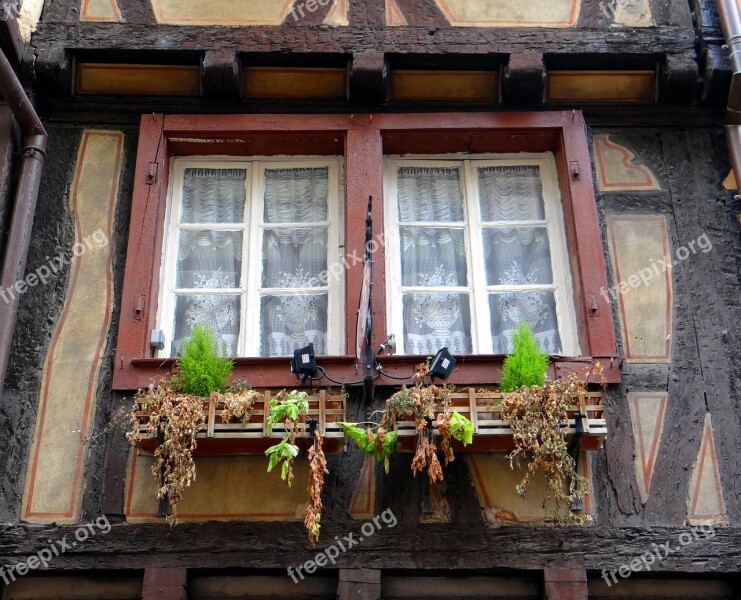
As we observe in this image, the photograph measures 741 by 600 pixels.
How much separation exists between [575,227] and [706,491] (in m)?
1.78

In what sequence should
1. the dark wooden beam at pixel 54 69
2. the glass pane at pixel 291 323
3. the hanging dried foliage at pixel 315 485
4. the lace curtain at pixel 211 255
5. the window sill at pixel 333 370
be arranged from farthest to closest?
the dark wooden beam at pixel 54 69 < the lace curtain at pixel 211 255 < the glass pane at pixel 291 323 < the window sill at pixel 333 370 < the hanging dried foliage at pixel 315 485

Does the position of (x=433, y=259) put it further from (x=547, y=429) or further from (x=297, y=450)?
(x=297, y=450)

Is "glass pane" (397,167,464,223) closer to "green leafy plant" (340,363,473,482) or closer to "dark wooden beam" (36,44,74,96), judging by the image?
"green leafy plant" (340,363,473,482)

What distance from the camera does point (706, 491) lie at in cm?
619

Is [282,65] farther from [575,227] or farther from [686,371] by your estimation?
[686,371]

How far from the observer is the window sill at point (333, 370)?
6441 mm

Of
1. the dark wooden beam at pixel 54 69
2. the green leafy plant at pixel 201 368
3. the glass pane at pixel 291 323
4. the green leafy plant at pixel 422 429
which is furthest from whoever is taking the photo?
the dark wooden beam at pixel 54 69

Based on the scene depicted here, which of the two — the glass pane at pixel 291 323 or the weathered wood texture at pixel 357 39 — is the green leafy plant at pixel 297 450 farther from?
the weathered wood texture at pixel 357 39

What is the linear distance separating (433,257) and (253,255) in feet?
3.70

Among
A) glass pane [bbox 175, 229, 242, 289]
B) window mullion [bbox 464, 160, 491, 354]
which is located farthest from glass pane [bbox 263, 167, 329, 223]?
window mullion [bbox 464, 160, 491, 354]

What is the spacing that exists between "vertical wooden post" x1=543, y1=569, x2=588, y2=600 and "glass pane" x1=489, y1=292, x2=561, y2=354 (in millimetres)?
1403

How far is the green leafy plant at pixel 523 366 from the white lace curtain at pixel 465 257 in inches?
20.2

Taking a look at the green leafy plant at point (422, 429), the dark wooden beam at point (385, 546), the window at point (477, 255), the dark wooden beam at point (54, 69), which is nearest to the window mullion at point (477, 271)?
the window at point (477, 255)

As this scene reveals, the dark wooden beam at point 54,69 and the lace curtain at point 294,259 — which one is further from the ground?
the dark wooden beam at point 54,69
